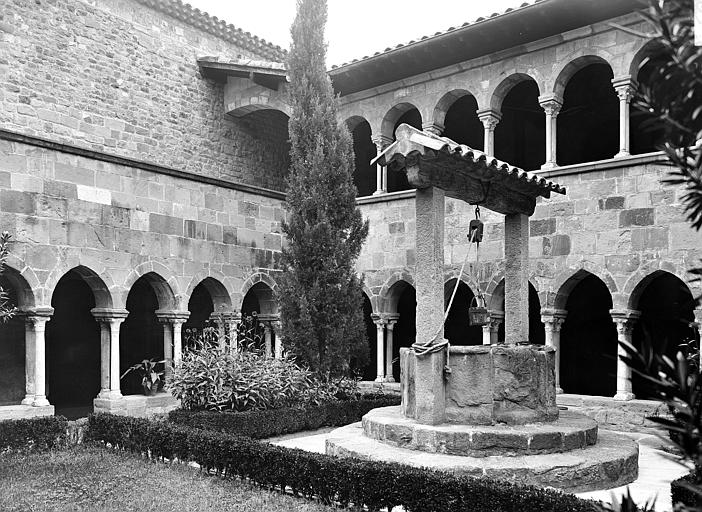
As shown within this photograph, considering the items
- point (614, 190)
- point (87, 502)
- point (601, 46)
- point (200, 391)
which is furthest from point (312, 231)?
point (87, 502)

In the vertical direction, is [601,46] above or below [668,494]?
above

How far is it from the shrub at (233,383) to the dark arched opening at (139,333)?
482cm

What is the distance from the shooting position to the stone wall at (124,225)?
30.2ft

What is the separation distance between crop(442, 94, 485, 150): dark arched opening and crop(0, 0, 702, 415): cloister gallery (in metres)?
0.04

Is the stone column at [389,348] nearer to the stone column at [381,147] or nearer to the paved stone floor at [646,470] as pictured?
the stone column at [381,147]

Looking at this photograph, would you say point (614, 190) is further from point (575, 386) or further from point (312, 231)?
point (575, 386)

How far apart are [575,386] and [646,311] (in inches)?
85.1

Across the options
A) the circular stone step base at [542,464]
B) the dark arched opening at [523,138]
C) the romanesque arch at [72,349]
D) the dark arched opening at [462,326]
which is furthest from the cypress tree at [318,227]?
the dark arched opening at [523,138]

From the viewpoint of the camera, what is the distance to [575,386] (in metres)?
14.0

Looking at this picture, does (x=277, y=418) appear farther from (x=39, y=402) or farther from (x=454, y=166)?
(x=454, y=166)

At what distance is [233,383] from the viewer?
9.23 m


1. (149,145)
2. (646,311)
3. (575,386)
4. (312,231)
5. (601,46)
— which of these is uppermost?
(601,46)

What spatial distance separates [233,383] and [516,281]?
3.89 meters

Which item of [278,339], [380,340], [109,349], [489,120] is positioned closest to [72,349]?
[109,349]
